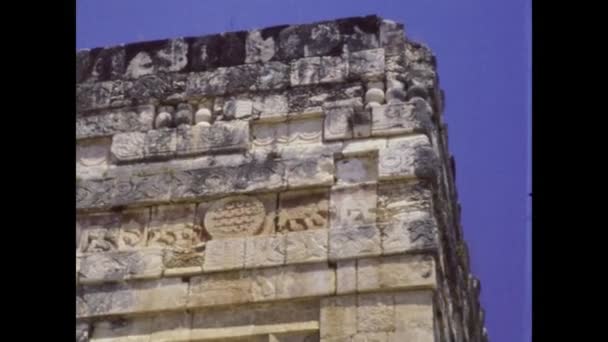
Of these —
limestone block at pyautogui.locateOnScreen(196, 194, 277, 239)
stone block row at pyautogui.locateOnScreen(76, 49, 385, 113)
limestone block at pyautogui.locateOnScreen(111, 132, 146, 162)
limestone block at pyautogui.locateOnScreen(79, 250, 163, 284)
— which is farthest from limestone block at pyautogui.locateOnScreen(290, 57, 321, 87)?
limestone block at pyautogui.locateOnScreen(79, 250, 163, 284)

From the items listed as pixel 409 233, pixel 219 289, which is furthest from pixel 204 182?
pixel 409 233

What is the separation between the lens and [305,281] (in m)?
8.91

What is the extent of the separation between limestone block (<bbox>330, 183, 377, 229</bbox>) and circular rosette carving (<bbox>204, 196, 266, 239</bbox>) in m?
0.61

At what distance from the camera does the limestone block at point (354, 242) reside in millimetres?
8883

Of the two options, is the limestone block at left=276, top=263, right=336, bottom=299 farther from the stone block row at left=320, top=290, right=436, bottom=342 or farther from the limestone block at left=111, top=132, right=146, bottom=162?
the limestone block at left=111, top=132, right=146, bottom=162

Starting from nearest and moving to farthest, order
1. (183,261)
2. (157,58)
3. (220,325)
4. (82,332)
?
1. (220,325)
2. (82,332)
3. (183,261)
4. (157,58)

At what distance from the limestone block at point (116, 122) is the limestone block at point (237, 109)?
0.72 metres

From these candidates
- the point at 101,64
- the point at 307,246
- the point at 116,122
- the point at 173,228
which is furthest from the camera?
the point at 101,64

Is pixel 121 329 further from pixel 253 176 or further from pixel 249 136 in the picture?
pixel 249 136

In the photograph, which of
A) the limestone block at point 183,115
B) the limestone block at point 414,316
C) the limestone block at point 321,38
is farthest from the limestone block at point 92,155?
the limestone block at point 414,316

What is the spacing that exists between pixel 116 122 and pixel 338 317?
2.95 meters

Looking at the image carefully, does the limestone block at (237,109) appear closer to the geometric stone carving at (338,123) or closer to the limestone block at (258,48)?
the limestone block at (258,48)
